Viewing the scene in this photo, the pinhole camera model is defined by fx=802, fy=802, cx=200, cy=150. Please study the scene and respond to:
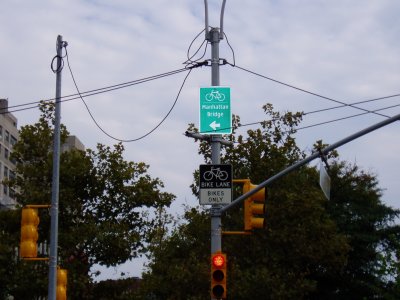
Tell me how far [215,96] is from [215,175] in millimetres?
1833

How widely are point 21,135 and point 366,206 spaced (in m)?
22.9

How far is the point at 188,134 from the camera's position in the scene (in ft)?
61.1

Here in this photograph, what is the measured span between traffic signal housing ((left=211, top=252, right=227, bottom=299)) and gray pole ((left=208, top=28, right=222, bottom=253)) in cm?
77

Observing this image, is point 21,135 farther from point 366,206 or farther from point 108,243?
point 366,206

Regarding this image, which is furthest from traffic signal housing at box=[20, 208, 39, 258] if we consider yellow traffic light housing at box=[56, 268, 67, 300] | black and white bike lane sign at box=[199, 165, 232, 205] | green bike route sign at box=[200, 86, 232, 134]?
green bike route sign at box=[200, 86, 232, 134]

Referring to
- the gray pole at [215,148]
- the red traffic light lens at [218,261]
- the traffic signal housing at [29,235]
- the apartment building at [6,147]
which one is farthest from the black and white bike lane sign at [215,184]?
the apartment building at [6,147]

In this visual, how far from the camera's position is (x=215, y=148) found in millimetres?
18844

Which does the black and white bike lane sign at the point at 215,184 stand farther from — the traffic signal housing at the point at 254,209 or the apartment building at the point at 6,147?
the apartment building at the point at 6,147

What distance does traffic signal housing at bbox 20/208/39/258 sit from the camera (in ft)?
59.2

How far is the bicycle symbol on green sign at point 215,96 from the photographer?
18.6 metres

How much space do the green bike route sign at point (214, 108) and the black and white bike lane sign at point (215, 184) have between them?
39.0 inches

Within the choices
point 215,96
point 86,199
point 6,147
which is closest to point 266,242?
point 86,199

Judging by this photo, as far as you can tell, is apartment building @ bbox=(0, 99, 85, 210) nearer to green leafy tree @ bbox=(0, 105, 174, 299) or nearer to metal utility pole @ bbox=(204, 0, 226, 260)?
green leafy tree @ bbox=(0, 105, 174, 299)

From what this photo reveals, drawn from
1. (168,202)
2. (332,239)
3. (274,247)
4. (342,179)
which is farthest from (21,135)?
(342,179)
